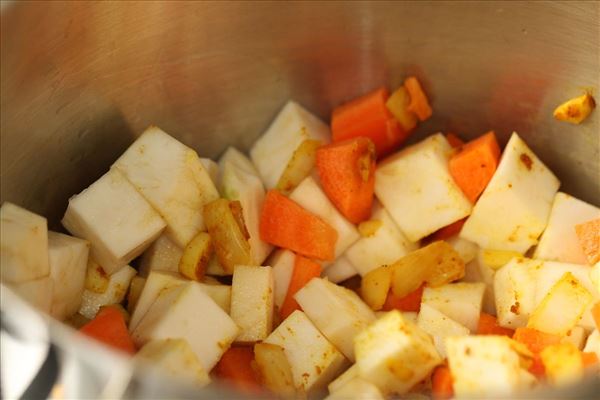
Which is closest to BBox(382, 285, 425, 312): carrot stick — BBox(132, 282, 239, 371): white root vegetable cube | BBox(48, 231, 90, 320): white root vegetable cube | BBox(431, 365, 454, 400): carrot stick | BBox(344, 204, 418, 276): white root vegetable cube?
BBox(344, 204, 418, 276): white root vegetable cube

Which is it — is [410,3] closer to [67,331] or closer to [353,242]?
[353,242]

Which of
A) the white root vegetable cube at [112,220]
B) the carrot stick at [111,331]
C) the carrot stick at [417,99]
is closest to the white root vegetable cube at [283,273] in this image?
the white root vegetable cube at [112,220]

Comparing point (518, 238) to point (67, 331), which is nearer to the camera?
point (67, 331)

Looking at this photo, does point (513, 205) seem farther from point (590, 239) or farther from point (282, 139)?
point (282, 139)

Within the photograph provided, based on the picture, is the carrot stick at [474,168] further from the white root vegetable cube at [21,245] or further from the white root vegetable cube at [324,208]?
the white root vegetable cube at [21,245]

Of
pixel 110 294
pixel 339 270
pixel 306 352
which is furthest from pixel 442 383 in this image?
pixel 110 294

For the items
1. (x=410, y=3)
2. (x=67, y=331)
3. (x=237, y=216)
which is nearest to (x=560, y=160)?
(x=410, y=3)

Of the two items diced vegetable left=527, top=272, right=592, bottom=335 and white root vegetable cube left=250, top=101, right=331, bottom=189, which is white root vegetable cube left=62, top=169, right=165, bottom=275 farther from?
diced vegetable left=527, top=272, right=592, bottom=335
